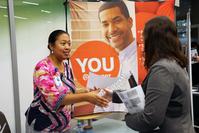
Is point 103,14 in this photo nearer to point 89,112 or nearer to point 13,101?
point 89,112

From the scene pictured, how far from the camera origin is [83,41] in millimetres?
2740

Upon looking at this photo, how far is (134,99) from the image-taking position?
4.90 feet

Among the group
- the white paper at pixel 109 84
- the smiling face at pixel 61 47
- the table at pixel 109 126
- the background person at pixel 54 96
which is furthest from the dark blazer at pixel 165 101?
the table at pixel 109 126

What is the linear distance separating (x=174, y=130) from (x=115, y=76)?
151 centimetres

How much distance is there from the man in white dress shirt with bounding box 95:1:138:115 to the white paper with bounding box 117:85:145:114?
130 centimetres

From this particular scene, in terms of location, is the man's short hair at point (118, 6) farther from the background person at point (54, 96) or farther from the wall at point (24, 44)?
the background person at point (54, 96)

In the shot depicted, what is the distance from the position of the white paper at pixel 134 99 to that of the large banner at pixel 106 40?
1176 millimetres

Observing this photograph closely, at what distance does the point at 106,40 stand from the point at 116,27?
19cm

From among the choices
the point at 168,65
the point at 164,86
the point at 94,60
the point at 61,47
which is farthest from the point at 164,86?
the point at 94,60

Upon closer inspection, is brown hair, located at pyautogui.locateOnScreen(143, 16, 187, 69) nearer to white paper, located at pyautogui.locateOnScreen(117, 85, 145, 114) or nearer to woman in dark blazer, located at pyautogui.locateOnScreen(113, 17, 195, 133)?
woman in dark blazer, located at pyautogui.locateOnScreen(113, 17, 195, 133)

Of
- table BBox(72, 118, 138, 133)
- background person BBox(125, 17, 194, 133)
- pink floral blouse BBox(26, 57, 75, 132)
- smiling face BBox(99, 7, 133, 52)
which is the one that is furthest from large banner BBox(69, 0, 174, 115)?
background person BBox(125, 17, 194, 133)

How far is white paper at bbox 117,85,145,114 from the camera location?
1.48m

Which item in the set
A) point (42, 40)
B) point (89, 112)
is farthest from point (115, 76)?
point (42, 40)

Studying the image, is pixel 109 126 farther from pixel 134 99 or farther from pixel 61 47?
pixel 134 99
